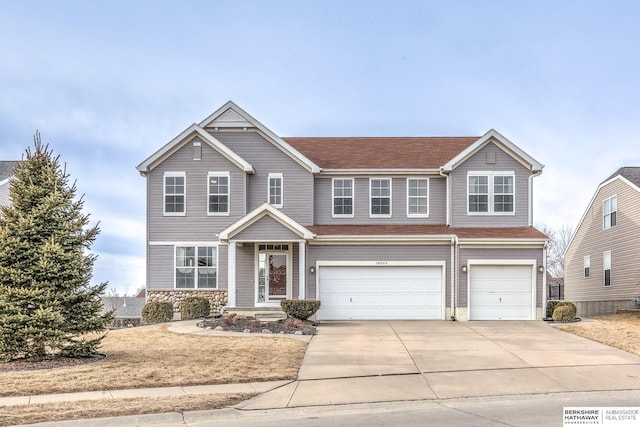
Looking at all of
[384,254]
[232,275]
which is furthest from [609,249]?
[232,275]

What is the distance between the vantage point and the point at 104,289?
53.4 ft

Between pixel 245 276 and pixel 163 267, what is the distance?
3.61 m

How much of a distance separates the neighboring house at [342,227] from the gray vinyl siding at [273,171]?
45 millimetres

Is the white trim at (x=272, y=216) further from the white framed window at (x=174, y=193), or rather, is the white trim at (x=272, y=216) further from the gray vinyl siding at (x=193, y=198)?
the white framed window at (x=174, y=193)

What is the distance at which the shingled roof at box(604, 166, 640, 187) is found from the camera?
101 feet

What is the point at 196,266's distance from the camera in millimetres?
27125

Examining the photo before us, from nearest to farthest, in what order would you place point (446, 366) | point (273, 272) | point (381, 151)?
point (446, 366) < point (273, 272) < point (381, 151)

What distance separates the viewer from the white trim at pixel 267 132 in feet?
90.2

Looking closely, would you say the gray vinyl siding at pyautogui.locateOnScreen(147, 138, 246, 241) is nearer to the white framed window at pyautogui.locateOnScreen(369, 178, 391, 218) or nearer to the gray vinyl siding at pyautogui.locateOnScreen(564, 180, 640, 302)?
the white framed window at pyautogui.locateOnScreen(369, 178, 391, 218)

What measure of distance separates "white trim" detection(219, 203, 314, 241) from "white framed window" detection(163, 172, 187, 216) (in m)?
3.22

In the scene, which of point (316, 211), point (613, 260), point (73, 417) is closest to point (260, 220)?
point (316, 211)

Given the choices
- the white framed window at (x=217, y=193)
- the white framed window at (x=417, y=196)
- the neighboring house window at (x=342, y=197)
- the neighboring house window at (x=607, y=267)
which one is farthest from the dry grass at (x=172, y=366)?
the neighboring house window at (x=607, y=267)

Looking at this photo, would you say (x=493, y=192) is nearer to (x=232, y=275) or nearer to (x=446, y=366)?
(x=232, y=275)

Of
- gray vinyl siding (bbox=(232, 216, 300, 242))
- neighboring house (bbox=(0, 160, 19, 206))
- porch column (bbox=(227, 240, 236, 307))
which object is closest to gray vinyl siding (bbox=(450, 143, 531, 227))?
gray vinyl siding (bbox=(232, 216, 300, 242))
